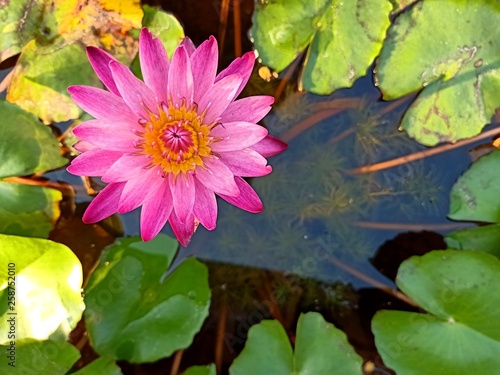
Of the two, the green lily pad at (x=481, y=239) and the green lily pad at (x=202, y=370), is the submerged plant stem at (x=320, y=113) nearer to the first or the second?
the green lily pad at (x=481, y=239)

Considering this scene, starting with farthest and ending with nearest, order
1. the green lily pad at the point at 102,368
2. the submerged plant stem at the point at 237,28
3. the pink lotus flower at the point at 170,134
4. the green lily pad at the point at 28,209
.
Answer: the submerged plant stem at the point at 237,28, the green lily pad at the point at 28,209, the green lily pad at the point at 102,368, the pink lotus flower at the point at 170,134

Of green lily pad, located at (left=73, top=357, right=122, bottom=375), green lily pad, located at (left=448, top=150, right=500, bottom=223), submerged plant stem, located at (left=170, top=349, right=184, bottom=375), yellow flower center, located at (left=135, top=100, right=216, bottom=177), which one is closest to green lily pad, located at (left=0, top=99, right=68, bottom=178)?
yellow flower center, located at (left=135, top=100, right=216, bottom=177)

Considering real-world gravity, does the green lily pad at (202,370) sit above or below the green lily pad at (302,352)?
below

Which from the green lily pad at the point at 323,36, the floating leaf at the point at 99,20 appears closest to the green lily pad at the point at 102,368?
the floating leaf at the point at 99,20

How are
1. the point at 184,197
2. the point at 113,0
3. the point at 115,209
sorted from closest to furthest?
the point at 184,197 → the point at 115,209 → the point at 113,0

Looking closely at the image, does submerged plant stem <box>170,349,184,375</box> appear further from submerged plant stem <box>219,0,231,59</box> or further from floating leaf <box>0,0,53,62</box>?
floating leaf <box>0,0,53,62</box>

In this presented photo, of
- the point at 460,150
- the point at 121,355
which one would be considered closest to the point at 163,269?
the point at 121,355

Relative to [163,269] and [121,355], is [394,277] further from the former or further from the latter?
[121,355]

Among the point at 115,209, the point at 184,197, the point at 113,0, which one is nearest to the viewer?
the point at 184,197
